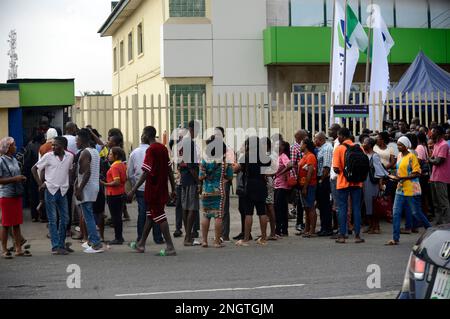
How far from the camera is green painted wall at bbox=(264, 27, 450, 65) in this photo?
28891 mm

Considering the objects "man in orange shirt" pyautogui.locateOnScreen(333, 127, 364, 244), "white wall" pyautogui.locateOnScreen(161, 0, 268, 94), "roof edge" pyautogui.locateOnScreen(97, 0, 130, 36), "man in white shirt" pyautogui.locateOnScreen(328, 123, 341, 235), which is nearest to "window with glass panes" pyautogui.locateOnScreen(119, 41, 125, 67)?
"roof edge" pyautogui.locateOnScreen(97, 0, 130, 36)

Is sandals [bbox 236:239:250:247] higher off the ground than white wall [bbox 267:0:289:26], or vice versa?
white wall [bbox 267:0:289:26]

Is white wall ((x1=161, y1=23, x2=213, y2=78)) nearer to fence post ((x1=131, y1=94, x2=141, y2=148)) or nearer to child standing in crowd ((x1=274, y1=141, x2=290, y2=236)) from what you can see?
fence post ((x1=131, y1=94, x2=141, y2=148))

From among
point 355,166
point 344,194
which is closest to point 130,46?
point 344,194

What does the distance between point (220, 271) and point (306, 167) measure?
4238 millimetres

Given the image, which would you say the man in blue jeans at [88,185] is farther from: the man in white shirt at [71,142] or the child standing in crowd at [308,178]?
the child standing in crowd at [308,178]

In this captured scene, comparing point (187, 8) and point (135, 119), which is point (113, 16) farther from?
point (135, 119)

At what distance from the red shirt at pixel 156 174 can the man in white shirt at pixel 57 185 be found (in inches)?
51.6

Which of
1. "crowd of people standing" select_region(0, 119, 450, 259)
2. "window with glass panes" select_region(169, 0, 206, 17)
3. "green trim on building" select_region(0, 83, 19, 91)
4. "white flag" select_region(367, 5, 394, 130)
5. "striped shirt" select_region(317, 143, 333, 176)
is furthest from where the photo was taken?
"window with glass panes" select_region(169, 0, 206, 17)

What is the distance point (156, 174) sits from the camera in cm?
1328

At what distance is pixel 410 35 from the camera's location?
1204 inches

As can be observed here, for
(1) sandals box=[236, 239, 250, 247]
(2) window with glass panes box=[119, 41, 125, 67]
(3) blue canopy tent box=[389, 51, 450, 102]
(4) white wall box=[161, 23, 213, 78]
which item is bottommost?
(1) sandals box=[236, 239, 250, 247]

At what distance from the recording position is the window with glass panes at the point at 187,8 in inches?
1131

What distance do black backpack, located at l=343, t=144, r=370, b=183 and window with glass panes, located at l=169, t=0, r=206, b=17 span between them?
15.4 meters
